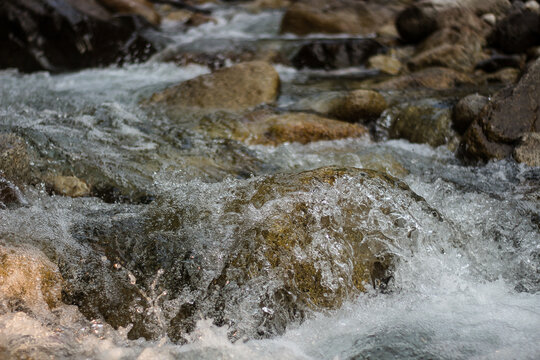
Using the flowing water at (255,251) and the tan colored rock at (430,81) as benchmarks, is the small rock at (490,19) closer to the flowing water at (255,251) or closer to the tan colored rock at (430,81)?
the tan colored rock at (430,81)

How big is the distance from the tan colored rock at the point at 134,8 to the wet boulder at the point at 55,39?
4.89ft

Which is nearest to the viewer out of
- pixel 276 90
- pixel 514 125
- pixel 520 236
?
pixel 520 236

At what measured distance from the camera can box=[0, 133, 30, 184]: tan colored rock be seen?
3305 mm

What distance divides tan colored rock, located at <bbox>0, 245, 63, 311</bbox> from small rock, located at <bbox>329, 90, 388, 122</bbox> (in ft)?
12.3

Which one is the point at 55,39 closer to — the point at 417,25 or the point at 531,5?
the point at 417,25

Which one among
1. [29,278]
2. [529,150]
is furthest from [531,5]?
[29,278]

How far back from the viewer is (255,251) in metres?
2.67

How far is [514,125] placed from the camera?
4.48 metres

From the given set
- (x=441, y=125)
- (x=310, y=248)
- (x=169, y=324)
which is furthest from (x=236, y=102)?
(x=169, y=324)

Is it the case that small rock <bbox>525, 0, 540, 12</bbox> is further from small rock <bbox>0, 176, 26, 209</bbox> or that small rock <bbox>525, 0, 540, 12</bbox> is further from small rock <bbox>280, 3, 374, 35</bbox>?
small rock <bbox>0, 176, 26, 209</bbox>

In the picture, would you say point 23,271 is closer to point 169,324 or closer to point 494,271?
point 169,324

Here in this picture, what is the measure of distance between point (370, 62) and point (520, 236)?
18.6 ft

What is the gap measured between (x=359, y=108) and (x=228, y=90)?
5.15 feet

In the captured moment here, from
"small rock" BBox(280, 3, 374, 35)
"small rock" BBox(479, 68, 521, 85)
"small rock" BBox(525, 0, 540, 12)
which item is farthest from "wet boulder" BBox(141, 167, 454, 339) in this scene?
"small rock" BBox(525, 0, 540, 12)
